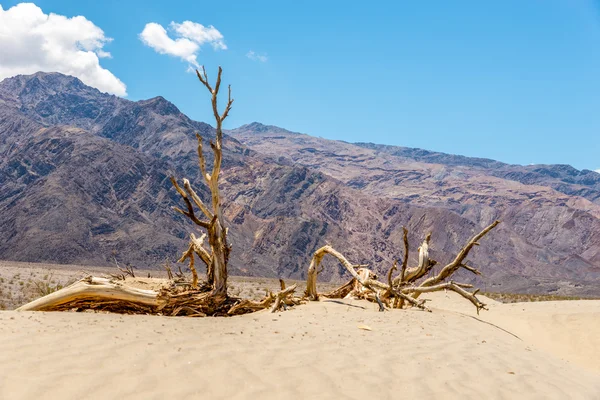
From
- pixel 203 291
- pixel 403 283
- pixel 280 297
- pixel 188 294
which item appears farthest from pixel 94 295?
pixel 403 283

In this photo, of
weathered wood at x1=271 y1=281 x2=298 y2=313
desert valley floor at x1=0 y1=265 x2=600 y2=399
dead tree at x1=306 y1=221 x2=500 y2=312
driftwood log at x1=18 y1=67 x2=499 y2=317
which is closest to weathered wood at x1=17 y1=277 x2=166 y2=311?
driftwood log at x1=18 y1=67 x2=499 y2=317

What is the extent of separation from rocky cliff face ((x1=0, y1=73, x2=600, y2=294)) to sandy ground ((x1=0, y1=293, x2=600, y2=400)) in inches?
2092

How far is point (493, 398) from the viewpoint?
4.84 m

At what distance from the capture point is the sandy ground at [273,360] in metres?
4.48

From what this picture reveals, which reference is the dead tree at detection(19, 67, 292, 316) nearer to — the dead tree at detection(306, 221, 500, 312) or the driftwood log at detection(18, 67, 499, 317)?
the driftwood log at detection(18, 67, 499, 317)

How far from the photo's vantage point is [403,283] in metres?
10.9

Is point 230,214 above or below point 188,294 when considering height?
above

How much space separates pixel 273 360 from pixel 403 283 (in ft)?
20.0

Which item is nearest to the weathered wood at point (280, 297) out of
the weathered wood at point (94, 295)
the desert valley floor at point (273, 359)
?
the desert valley floor at point (273, 359)

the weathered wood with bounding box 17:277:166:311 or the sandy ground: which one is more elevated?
the weathered wood with bounding box 17:277:166:311

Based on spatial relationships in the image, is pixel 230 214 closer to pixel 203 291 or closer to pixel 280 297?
pixel 203 291

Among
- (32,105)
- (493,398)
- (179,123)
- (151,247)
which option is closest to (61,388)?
(493,398)

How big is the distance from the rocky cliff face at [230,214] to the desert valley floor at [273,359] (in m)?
53.1

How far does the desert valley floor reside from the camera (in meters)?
4.48
